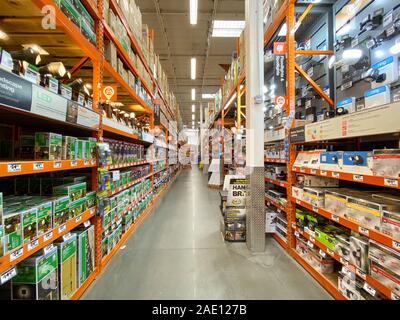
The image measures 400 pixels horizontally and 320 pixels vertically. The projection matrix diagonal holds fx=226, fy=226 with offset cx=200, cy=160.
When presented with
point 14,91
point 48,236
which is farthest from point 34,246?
point 14,91

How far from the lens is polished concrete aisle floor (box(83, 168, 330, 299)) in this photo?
205 cm

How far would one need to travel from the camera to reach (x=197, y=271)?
2453 mm

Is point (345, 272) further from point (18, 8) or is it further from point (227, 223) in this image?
point (18, 8)

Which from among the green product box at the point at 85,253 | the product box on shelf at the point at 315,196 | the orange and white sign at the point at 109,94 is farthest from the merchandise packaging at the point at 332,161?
the orange and white sign at the point at 109,94

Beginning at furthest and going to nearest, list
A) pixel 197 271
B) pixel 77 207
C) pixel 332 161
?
1. pixel 197 271
2. pixel 332 161
3. pixel 77 207

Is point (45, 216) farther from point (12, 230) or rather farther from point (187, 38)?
point (187, 38)

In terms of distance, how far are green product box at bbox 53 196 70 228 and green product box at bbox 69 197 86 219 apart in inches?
2.6

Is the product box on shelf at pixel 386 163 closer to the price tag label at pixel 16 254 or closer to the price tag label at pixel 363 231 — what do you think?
the price tag label at pixel 363 231

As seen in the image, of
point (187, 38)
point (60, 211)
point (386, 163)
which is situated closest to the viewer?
point (386, 163)

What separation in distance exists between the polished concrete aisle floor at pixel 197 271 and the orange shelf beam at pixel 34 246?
2.36 ft

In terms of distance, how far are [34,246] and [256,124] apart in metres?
2.58

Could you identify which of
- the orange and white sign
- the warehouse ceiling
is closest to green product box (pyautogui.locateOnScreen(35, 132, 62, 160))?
the orange and white sign

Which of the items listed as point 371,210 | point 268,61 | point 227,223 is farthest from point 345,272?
point 268,61

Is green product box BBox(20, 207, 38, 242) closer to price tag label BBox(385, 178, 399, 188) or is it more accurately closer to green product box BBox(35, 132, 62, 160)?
green product box BBox(35, 132, 62, 160)
